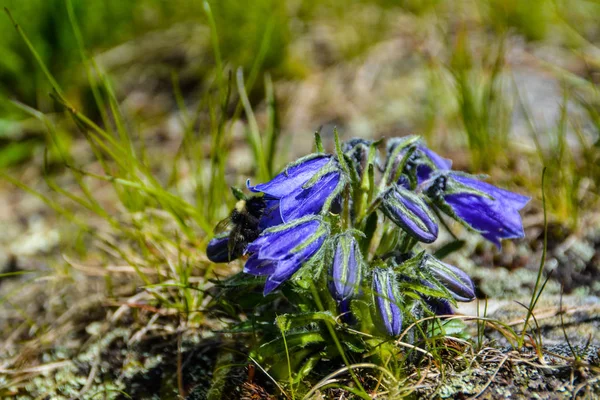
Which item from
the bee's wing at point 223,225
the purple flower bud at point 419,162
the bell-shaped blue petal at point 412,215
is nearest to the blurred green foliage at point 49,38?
the bee's wing at point 223,225

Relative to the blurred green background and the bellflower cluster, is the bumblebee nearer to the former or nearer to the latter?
the bellflower cluster

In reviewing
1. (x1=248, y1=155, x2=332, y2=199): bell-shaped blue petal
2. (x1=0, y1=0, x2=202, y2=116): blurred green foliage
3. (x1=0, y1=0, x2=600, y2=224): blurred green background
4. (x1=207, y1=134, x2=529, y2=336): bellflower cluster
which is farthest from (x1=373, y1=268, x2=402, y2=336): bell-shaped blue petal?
(x1=0, y1=0, x2=202, y2=116): blurred green foliage

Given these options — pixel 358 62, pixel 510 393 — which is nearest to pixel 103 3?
pixel 358 62

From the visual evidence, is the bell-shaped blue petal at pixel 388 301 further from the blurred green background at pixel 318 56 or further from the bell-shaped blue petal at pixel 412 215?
the blurred green background at pixel 318 56

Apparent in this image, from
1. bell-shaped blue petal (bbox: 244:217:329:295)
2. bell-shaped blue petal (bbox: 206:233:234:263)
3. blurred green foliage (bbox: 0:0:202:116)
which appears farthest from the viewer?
blurred green foliage (bbox: 0:0:202:116)

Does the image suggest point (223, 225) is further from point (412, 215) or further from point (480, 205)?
point (480, 205)

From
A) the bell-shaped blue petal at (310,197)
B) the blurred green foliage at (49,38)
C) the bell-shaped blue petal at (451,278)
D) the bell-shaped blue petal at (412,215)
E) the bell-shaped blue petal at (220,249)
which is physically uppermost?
the blurred green foliage at (49,38)
